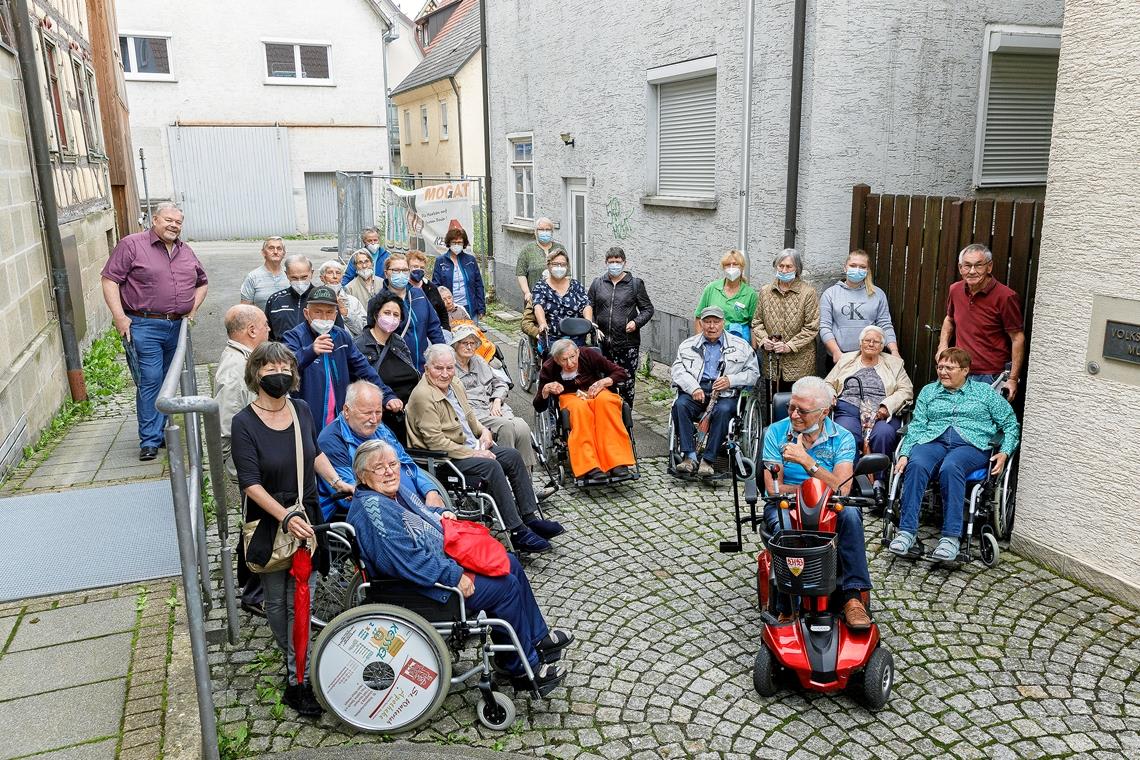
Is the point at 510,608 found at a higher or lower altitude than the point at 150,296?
lower

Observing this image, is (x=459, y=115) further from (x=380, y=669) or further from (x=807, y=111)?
(x=380, y=669)

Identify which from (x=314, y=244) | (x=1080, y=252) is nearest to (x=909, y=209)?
(x=1080, y=252)

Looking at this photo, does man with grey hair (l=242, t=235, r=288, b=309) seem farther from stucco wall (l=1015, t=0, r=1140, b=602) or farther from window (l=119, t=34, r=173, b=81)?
window (l=119, t=34, r=173, b=81)

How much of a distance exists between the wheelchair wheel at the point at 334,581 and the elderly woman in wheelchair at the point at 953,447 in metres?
3.41

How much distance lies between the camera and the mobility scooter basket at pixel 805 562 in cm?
411

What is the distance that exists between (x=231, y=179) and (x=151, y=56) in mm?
4316

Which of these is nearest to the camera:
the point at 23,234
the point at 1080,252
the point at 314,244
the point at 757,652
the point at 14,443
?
the point at 757,652

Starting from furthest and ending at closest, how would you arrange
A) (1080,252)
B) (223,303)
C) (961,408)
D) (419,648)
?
1. (223,303)
2. (961,408)
3. (1080,252)
4. (419,648)

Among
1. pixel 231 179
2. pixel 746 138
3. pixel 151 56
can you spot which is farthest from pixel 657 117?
pixel 151 56

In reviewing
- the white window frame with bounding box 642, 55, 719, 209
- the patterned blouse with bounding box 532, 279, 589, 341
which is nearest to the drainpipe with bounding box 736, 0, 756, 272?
the white window frame with bounding box 642, 55, 719, 209

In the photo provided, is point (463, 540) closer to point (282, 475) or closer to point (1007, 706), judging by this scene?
point (282, 475)

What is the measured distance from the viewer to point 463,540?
418cm

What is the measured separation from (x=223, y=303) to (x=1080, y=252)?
14.0 metres

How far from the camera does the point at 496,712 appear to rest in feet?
13.0
